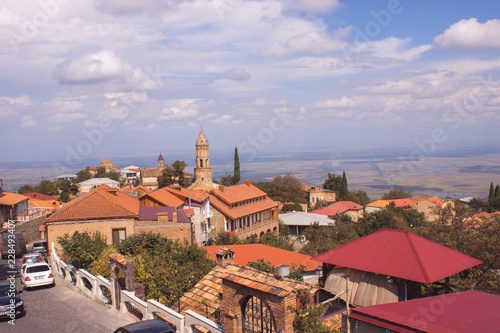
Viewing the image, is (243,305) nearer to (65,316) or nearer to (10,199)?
(65,316)

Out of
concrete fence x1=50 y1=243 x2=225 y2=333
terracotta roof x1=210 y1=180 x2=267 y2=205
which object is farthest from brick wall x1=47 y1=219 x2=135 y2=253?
terracotta roof x1=210 y1=180 x2=267 y2=205

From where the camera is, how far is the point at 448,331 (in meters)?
5.34

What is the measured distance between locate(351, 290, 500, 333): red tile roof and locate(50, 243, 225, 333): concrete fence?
3511 mm

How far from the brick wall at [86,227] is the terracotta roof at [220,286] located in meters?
13.0

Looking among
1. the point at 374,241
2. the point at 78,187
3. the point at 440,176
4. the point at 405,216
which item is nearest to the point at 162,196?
the point at 374,241

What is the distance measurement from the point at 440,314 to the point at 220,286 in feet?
22.6

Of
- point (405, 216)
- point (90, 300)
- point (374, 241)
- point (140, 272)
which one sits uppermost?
point (374, 241)

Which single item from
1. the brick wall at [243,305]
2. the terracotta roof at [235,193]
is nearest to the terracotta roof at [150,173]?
the terracotta roof at [235,193]

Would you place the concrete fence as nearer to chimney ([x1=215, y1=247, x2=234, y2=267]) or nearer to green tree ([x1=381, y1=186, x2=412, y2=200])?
chimney ([x1=215, y1=247, x2=234, y2=267])

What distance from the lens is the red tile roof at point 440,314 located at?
5.50 m

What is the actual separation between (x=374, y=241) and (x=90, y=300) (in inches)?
389

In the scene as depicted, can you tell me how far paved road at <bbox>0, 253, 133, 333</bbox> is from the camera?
10852 mm

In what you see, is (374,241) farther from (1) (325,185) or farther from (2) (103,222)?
(1) (325,185)

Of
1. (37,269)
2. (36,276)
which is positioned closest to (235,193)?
(37,269)
